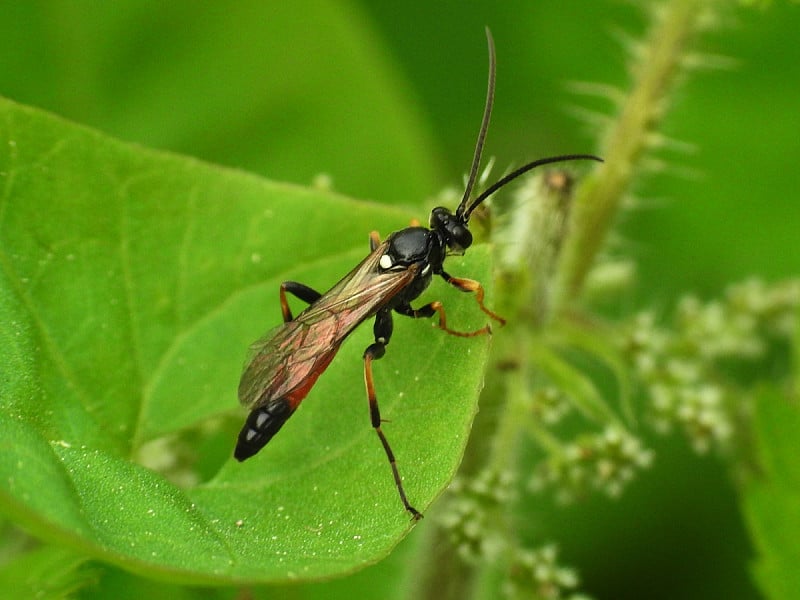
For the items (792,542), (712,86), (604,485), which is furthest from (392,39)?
(792,542)

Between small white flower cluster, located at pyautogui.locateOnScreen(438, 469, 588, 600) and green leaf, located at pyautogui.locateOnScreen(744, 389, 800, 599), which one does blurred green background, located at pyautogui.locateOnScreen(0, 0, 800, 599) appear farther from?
green leaf, located at pyautogui.locateOnScreen(744, 389, 800, 599)

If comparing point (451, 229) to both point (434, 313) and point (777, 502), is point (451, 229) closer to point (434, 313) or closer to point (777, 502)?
point (434, 313)

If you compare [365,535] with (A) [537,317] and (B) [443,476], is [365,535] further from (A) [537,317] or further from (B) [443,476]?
(A) [537,317]

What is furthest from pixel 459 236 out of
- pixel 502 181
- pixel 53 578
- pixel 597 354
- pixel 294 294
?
pixel 53 578

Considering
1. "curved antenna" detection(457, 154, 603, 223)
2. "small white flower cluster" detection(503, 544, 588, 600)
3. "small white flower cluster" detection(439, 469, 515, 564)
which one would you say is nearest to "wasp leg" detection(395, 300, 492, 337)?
"curved antenna" detection(457, 154, 603, 223)

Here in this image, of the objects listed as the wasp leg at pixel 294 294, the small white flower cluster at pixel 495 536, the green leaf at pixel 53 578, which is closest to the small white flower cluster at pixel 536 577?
the small white flower cluster at pixel 495 536

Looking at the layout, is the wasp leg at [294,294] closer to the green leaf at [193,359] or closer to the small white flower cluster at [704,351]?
the green leaf at [193,359]
